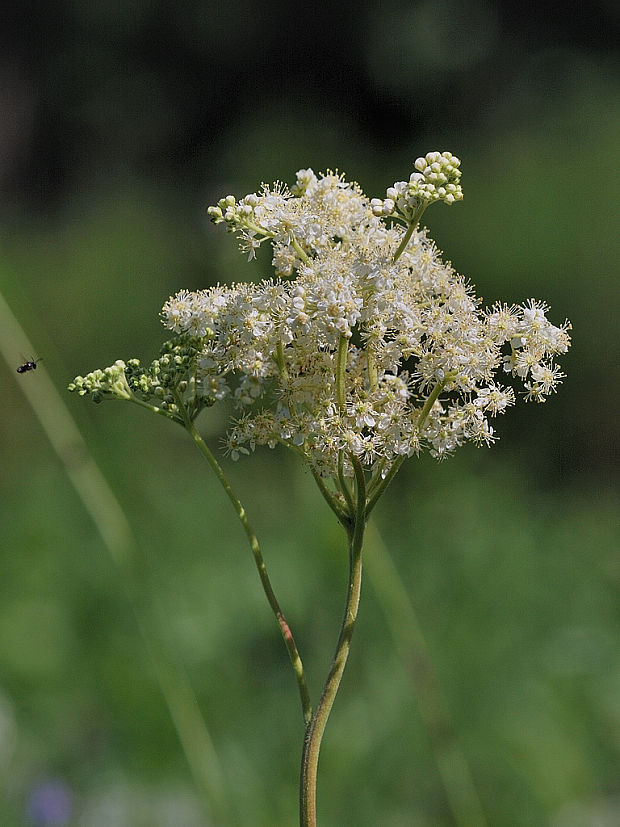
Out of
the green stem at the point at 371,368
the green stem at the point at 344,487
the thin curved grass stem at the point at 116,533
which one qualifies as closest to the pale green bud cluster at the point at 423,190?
the green stem at the point at 371,368

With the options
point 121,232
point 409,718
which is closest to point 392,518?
point 409,718

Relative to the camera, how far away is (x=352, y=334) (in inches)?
42.8

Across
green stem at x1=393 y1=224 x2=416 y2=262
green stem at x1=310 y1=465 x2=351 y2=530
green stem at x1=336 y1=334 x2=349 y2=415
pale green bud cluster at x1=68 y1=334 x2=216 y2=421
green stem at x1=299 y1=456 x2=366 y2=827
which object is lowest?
green stem at x1=299 y1=456 x2=366 y2=827

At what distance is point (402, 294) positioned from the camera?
1.09 metres

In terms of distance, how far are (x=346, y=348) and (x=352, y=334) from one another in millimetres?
22

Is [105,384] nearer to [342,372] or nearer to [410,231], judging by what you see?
[342,372]

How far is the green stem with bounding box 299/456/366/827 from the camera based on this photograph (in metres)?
0.98

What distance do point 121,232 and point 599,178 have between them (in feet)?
11.0

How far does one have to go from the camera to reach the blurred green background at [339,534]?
3.01 m

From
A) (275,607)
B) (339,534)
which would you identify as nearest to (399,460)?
(275,607)

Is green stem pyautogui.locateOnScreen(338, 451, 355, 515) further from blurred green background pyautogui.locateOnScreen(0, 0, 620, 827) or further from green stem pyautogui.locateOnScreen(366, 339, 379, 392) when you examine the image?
blurred green background pyautogui.locateOnScreen(0, 0, 620, 827)

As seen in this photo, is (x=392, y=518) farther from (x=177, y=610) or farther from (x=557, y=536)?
(x=177, y=610)

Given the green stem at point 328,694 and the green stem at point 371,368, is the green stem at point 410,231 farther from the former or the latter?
the green stem at point 328,694

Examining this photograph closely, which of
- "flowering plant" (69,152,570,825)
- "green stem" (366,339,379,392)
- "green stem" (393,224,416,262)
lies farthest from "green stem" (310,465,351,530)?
"green stem" (393,224,416,262)
